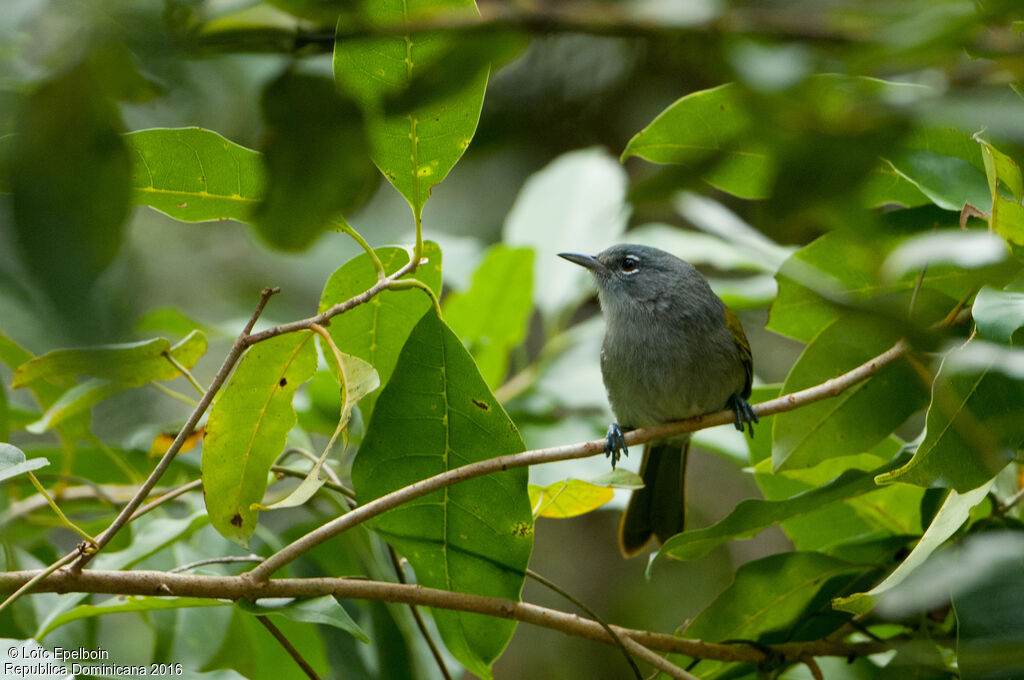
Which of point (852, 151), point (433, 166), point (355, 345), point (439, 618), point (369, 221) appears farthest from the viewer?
point (369, 221)

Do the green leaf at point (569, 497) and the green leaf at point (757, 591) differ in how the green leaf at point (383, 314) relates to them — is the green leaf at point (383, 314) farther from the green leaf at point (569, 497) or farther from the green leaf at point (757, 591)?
the green leaf at point (757, 591)

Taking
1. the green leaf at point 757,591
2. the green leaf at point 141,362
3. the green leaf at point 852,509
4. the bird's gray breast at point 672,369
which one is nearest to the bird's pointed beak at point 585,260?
the bird's gray breast at point 672,369

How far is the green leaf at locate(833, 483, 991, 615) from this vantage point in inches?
65.4

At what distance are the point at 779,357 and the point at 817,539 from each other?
422 centimetres

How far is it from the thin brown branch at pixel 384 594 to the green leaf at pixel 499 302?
1.48 meters

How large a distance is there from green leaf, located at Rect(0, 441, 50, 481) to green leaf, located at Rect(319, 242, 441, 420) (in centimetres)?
77

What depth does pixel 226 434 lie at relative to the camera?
1864mm

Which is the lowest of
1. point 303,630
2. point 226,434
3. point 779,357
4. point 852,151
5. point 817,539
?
point 779,357

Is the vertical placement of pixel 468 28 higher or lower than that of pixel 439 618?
higher

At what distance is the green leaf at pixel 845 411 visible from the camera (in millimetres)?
2080

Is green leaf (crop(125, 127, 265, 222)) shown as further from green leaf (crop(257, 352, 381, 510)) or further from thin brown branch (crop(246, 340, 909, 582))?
thin brown branch (crop(246, 340, 909, 582))

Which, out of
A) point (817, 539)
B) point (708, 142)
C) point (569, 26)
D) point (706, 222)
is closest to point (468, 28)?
point (569, 26)

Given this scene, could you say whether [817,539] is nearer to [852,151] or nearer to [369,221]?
[852,151]

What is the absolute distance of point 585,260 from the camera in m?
3.54
